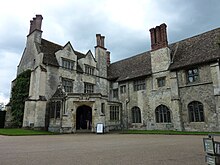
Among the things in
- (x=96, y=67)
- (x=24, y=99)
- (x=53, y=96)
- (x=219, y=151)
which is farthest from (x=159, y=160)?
(x=96, y=67)

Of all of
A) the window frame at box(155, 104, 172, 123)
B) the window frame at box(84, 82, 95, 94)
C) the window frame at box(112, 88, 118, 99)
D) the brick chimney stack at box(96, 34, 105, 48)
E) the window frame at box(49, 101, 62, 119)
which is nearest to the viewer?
the window frame at box(49, 101, 62, 119)

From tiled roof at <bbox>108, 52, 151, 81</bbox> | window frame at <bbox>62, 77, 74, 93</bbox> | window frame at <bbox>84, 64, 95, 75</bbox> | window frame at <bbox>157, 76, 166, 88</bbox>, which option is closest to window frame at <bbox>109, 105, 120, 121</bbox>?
tiled roof at <bbox>108, 52, 151, 81</bbox>

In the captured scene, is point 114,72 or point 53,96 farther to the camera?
point 114,72

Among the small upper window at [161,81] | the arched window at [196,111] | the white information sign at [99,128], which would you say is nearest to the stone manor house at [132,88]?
the arched window at [196,111]

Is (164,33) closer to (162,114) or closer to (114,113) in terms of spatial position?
(162,114)

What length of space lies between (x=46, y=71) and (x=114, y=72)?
40.3ft

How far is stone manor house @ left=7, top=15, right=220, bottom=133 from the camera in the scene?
18.6m

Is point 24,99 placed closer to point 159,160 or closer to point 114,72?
point 114,72

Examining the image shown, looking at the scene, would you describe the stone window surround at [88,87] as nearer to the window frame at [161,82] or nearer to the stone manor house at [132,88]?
the stone manor house at [132,88]

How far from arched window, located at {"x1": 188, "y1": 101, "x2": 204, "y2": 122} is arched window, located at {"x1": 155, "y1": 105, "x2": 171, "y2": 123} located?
254cm

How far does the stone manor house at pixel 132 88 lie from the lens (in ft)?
61.0

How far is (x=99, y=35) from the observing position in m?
30.1

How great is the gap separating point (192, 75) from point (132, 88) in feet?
27.3

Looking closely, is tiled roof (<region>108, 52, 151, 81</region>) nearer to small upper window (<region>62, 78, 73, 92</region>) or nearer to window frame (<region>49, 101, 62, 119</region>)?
small upper window (<region>62, 78, 73, 92</region>)
